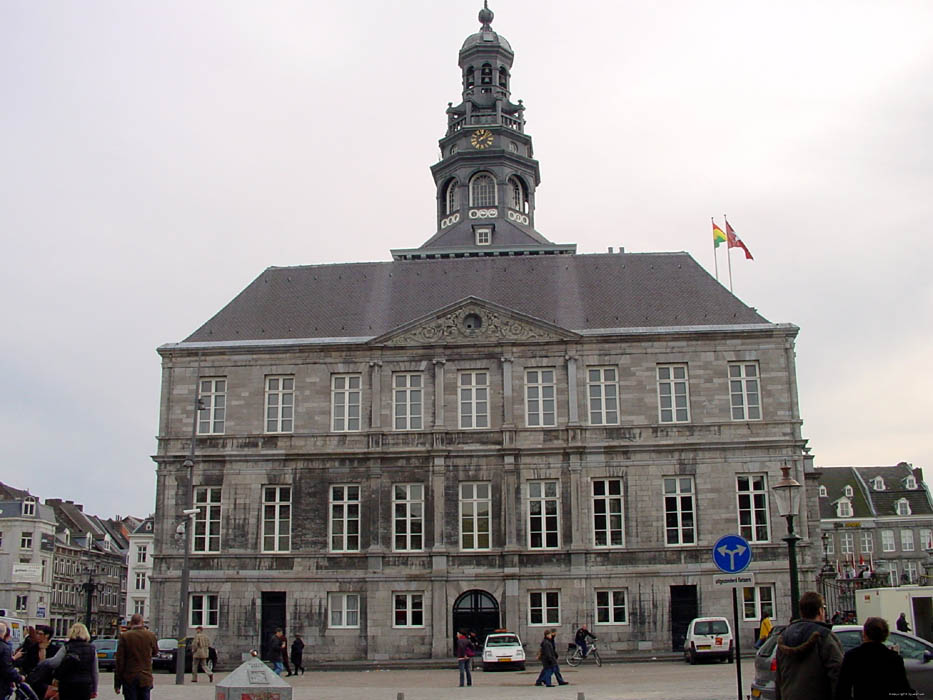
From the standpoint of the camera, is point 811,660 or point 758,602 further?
point 758,602

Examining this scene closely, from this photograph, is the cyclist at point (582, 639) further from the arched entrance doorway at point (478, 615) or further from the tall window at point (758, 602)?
the tall window at point (758, 602)

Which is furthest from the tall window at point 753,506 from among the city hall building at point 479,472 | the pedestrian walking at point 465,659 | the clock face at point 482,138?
the clock face at point 482,138

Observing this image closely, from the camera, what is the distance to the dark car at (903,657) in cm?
1769

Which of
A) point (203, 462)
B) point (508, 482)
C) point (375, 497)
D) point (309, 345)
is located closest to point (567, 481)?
point (508, 482)

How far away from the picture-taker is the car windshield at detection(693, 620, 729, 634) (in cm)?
3512

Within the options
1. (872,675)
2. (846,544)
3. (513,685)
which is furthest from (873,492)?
(872,675)

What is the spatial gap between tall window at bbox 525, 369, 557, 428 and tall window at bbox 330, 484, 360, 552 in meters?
7.50

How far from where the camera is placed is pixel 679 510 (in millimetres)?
41094

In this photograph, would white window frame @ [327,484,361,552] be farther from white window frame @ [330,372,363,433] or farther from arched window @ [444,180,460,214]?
arched window @ [444,180,460,214]

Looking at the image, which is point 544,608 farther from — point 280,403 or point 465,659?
point 280,403

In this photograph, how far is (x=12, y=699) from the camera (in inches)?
595

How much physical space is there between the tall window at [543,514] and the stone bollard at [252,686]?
1094 inches

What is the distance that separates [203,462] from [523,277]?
15.8 meters

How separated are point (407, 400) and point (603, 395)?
25.7ft
